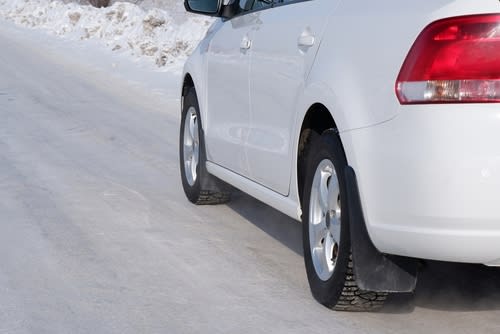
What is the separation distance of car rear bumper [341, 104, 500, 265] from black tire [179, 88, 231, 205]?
9.89 ft

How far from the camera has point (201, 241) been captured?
21.2ft

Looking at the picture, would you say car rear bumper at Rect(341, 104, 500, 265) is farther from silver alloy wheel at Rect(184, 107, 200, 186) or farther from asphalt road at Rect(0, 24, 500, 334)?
silver alloy wheel at Rect(184, 107, 200, 186)

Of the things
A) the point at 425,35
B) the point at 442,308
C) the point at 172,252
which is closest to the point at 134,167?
the point at 172,252

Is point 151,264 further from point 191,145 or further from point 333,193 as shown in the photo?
point 191,145

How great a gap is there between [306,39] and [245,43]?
1028mm

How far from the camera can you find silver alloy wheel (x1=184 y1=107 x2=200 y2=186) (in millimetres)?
7582

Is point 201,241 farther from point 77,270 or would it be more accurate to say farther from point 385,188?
point 385,188

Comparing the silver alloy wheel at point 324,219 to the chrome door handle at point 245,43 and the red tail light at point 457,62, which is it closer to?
the red tail light at point 457,62

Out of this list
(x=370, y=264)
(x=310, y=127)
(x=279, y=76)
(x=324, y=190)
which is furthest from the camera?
(x=279, y=76)

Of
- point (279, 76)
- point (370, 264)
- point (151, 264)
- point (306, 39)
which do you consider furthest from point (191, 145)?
point (370, 264)

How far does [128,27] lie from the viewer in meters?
24.2

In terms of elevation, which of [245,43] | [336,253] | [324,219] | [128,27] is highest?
[245,43]

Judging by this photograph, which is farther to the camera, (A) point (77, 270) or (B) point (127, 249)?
(B) point (127, 249)

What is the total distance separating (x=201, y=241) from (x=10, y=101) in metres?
8.04
